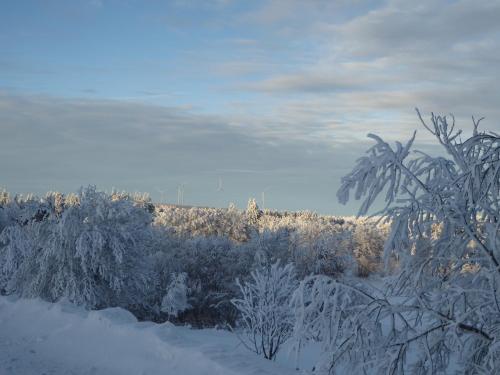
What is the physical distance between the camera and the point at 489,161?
496 cm

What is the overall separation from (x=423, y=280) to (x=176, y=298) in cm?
1341

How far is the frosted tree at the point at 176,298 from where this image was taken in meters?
18.0

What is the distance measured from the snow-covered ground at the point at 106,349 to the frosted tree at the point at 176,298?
6.18m

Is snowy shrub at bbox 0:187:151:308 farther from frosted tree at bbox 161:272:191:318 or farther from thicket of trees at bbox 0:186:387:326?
frosted tree at bbox 161:272:191:318

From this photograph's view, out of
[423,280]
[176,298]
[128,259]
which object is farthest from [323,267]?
[423,280]

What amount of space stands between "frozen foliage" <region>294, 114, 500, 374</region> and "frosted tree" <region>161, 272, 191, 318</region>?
12941 mm

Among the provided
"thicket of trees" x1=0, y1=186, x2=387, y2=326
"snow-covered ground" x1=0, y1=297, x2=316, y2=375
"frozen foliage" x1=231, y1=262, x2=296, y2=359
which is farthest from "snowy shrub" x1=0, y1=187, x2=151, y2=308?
"frozen foliage" x1=231, y1=262, x2=296, y2=359

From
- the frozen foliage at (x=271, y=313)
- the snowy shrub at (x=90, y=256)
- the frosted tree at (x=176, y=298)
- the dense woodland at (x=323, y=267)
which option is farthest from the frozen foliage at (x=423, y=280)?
the frosted tree at (x=176, y=298)

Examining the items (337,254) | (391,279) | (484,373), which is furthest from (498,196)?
(337,254)

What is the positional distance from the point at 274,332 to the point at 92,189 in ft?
27.7

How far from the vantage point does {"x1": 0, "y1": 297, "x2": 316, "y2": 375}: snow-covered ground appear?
25.0ft

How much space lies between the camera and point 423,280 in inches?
226

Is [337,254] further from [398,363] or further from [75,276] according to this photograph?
[398,363]

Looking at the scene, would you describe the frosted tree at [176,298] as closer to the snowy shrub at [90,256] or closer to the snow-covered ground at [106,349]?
the snowy shrub at [90,256]
